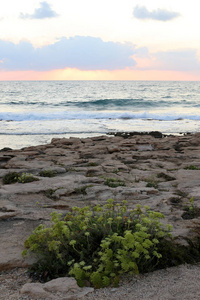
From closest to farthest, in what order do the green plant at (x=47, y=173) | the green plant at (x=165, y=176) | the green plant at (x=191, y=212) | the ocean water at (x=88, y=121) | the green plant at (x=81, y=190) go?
the green plant at (x=191, y=212) → the green plant at (x=81, y=190) → the green plant at (x=165, y=176) → the green plant at (x=47, y=173) → the ocean water at (x=88, y=121)

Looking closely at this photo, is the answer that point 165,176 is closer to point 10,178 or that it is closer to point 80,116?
point 10,178

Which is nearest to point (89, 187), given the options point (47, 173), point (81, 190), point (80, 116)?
point (81, 190)

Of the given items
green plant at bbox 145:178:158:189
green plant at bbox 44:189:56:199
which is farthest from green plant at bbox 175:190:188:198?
green plant at bbox 44:189:56:199

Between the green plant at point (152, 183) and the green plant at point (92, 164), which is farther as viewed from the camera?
the green plant at point (92, 164)

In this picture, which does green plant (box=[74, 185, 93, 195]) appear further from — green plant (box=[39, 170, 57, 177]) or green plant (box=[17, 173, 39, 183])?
green plant (box=[39, 170, 57, 177])

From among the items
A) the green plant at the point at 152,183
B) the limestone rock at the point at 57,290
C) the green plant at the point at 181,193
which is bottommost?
the limestone rock at the point at 57,290

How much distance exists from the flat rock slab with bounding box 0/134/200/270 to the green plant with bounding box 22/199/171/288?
38cm

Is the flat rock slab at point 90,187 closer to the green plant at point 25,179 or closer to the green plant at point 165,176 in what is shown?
the green plant at point 165,176

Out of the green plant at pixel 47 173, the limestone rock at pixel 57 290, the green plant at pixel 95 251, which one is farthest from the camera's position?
the green plant at pixel 47 173

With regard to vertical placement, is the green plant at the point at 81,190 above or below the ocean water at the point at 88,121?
below

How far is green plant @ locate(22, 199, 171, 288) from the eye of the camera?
3.10 meters

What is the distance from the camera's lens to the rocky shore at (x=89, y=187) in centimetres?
438

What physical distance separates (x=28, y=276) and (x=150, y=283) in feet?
4.26

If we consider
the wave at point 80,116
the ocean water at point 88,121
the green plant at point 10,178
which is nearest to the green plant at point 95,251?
the green plant at point 10,178
